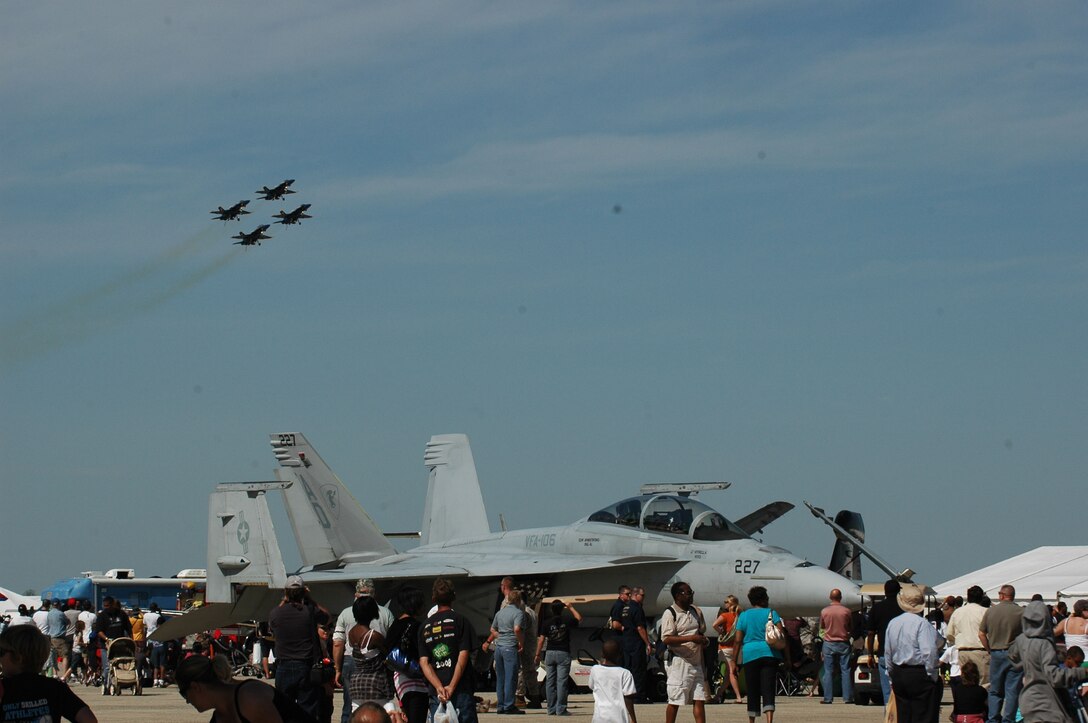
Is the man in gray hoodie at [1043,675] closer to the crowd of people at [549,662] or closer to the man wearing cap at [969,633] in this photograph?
the crowd of people at [549,662]

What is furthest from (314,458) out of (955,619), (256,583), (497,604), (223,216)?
(955,619)

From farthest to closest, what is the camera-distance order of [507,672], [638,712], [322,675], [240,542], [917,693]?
1. [240,542]
2. [638,712]
3. [507,672]
4. [322,675]
5. [917,693]

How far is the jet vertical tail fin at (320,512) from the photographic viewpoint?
2528cm

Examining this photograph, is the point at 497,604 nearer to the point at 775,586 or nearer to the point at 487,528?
the point at 775,586

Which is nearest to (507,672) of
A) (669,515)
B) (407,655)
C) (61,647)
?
(669,515)

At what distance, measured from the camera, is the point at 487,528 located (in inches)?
1075

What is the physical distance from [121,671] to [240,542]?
2651 mm

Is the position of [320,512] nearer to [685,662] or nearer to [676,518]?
[676,518]

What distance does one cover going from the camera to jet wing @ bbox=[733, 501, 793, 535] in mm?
21641

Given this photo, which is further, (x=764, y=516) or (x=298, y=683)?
(x=764, y=516)

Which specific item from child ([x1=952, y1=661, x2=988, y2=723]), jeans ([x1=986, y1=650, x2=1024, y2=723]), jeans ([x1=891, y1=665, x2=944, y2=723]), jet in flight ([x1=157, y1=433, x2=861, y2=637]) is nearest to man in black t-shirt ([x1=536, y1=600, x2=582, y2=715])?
jet in flight ([x1=157, y1=433, x2=861, y2=637])

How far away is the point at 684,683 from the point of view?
11758 millimetres

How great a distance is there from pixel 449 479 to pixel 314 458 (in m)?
3.15

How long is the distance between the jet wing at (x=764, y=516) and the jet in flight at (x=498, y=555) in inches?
0.6
